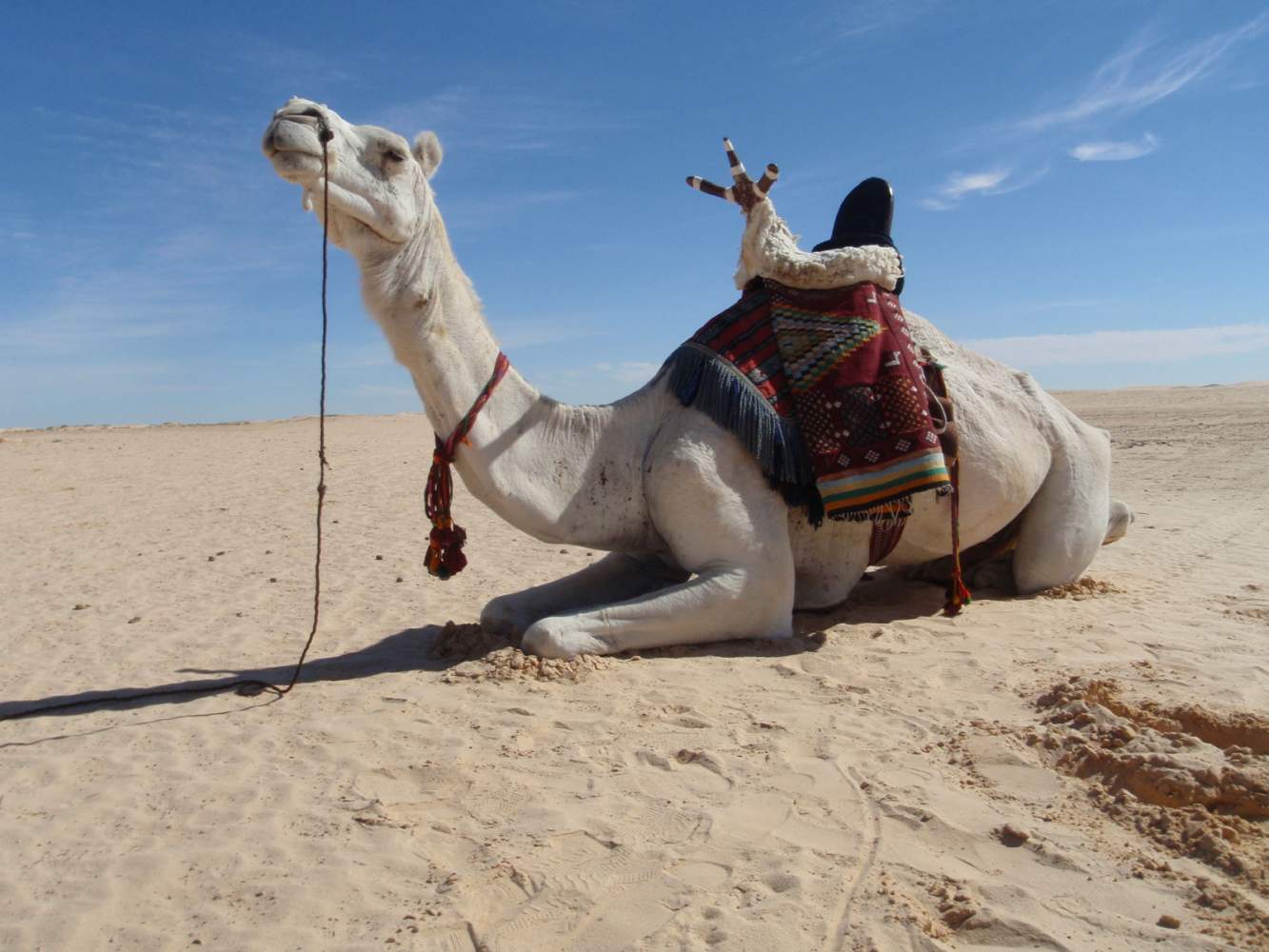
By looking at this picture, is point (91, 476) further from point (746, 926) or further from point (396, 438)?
point (746, 926)

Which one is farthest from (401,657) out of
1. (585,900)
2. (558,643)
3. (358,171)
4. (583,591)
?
(585,900)

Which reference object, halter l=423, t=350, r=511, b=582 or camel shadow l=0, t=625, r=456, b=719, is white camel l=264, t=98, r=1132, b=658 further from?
camel shadow l=0, t=625, r=456, b=719

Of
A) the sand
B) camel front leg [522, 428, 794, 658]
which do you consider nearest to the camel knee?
the sand

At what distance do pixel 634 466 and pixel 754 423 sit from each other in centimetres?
62

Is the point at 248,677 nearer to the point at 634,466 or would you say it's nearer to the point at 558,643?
the point at 558,643

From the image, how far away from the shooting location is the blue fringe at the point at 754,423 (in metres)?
4.62

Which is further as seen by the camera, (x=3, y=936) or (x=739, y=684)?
(x=739, y=684)

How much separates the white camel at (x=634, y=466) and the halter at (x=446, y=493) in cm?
5

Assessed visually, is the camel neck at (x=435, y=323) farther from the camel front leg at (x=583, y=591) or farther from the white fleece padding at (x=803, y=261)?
the white fleece padding at (x=803, y=261)

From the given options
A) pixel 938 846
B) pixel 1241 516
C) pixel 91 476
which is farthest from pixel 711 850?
pixel 91 476

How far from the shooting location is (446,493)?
15.0 feet

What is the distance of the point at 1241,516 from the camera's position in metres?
9.44

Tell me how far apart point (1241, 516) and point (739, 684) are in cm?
756

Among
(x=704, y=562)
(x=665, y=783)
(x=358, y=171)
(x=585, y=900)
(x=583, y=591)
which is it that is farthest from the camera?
(x=583, y=591)
